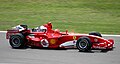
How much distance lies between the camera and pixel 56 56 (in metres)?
12.9

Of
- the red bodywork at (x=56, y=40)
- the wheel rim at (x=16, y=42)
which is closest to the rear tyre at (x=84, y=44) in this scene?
the red bodywork at (x=56, y=40)

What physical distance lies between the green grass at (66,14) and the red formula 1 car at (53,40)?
602cm

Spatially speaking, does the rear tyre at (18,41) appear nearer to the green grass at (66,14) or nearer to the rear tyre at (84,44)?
the rear tyre at (84,44)

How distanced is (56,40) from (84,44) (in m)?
1.22

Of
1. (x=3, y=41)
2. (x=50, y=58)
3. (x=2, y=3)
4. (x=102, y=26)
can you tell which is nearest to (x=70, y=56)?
(x=50, y=58)

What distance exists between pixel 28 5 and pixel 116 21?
9.27 m

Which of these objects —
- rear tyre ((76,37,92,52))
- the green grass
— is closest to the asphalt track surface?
rear tyre ((76,37,92,52))

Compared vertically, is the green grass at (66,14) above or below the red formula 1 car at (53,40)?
above

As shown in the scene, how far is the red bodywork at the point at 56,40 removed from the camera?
13.5 m

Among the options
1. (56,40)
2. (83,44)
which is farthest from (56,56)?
(56,40)

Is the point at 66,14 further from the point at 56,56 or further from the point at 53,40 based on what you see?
the point at 56,56

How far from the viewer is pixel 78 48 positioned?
13.5 metres

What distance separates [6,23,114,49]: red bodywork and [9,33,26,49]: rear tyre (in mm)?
263

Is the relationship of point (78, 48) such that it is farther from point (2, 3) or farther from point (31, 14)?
point (2, 3)
